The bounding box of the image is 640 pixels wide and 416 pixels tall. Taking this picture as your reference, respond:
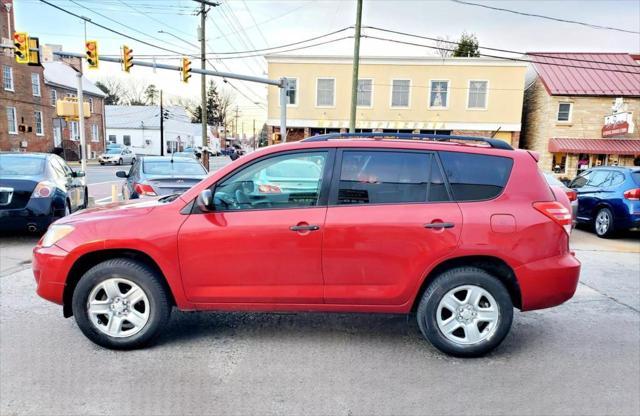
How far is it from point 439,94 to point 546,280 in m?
27.4

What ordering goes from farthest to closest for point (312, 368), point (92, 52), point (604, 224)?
point (92, 52)
point (604, 224)
point (312, 368)

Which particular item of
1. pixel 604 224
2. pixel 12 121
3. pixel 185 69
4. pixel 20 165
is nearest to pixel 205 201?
pixel 20 165

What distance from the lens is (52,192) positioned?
24.0 feet

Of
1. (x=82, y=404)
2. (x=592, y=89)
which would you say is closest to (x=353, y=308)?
(x=82, y=404)

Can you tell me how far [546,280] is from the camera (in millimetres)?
3582

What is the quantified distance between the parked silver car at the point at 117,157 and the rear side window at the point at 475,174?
40.0m

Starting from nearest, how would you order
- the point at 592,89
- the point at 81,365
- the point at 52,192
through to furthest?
the point at 81,365 < the point at 52,192 < the point at 592,89

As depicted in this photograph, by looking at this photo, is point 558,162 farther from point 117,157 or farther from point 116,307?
point 117,157

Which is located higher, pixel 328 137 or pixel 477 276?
pixel 328 137

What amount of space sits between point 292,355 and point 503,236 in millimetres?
1929

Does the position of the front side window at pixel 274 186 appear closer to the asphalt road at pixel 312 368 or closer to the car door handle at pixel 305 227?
the car door handle at pixel 305 227

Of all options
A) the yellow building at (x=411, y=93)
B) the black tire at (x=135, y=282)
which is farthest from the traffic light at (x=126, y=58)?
the black tire at (x=135, y=282)

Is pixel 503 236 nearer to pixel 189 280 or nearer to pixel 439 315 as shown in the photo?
pixel 439 315

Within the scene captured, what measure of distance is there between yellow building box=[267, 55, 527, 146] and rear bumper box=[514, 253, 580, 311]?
26535 millimetres
